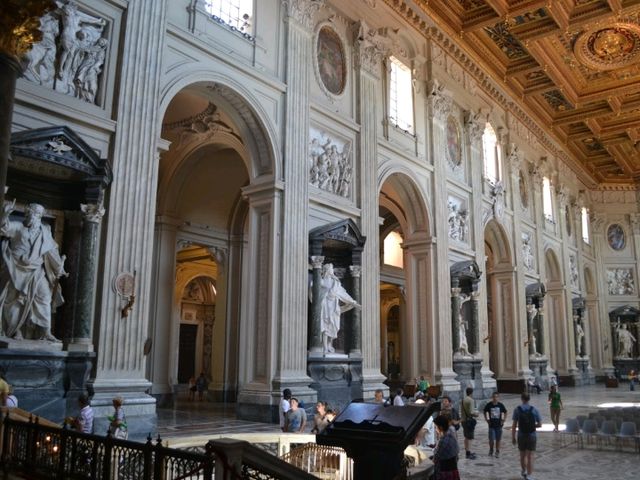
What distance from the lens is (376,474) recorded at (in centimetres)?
576

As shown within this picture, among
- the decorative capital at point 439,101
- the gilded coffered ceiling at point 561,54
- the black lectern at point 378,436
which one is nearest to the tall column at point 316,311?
the black lectern at point 378,436

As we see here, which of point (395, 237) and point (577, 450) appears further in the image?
point (395, 237)

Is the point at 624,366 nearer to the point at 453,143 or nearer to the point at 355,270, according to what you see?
the point at 453,143

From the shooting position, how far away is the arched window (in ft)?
86.6

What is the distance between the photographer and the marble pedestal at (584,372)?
1197 inches

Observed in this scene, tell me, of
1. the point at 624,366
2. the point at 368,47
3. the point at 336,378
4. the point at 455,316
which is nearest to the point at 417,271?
the point at 455,316

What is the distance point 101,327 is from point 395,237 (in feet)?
61.5

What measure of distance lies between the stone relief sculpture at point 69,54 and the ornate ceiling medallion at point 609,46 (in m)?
17.7

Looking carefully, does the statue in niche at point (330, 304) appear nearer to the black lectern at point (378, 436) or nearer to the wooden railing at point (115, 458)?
the black lectern at point (378, 436)

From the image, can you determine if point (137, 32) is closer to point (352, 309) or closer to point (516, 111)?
point (352, 309)

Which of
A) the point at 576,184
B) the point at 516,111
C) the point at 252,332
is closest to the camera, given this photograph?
the point at 252,332

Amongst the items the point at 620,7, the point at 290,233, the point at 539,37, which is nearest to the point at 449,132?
the point at 539,37

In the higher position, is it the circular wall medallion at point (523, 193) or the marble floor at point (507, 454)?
the circular wall medallion at point (523, 193)

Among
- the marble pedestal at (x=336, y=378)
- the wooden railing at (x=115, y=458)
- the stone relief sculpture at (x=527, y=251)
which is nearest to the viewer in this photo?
the wooden railing at (x=115, y=458)
